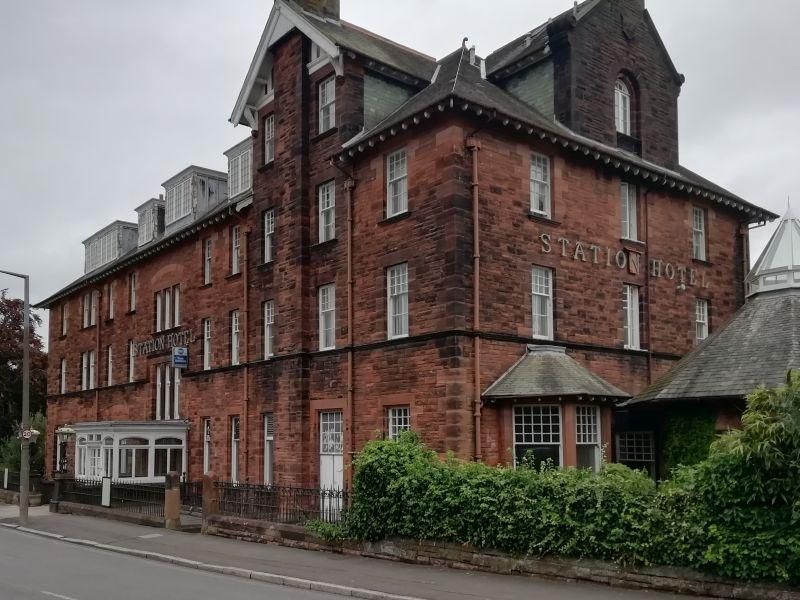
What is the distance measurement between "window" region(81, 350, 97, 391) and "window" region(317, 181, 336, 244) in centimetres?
2260

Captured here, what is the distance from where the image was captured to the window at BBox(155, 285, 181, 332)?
35.9 meters

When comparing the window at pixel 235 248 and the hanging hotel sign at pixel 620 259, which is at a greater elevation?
the window at pixel 235 248

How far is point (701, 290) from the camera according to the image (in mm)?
27016

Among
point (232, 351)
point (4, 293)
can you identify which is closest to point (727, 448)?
point (232, 351)

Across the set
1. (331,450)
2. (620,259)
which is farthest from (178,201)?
(620,259)

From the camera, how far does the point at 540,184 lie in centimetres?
2312

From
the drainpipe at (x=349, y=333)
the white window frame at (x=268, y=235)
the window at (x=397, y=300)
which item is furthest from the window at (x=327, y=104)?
the window at (x=397, y=300)

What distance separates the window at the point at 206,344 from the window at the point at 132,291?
8.40 meters

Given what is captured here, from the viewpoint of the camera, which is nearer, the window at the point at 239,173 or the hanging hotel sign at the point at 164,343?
the window at the point at 239,173

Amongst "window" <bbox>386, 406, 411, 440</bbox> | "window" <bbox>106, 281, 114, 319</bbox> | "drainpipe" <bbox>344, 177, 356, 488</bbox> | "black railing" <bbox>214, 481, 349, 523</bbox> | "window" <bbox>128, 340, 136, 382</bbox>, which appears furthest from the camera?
"window" <bbox>106, 281, 114, 319</bbox>

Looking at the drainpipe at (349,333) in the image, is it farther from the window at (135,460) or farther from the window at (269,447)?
the window at (135,460)

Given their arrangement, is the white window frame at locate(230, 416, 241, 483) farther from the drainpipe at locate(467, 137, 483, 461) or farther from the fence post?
the drainpipe at locate(467, 137, 483, 461)

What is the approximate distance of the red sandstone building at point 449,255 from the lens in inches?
826

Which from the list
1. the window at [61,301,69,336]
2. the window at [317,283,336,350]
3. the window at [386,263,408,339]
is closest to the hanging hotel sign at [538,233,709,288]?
the window at [386,263,408,339]
